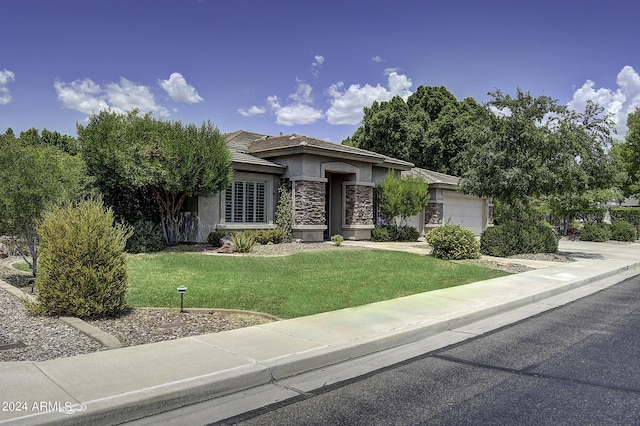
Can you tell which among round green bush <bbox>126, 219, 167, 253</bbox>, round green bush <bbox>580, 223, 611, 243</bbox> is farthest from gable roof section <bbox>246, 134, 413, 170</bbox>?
round green bush <bbox>580, 223, 611, 243</bbox>

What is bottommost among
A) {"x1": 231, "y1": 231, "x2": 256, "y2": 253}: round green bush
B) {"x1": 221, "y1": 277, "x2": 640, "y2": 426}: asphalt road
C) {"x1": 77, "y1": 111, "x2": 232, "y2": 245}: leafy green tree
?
{"x1": 221, "y1": 277, "x2": 640, "y2": 426}: asphalt road

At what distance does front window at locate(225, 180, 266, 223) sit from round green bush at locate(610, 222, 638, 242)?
75.3 ft

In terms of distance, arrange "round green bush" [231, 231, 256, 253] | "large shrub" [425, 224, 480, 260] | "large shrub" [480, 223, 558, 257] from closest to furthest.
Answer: "large shrub" [425, 224, 480, 260] → "round green bush" [231, 231, 256, 253] → "large shrub" [480, 223, 558, 257]

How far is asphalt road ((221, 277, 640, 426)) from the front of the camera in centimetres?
466

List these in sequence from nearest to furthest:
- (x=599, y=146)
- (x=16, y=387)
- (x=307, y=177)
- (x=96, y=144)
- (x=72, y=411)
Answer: (x=72, y=411), (x=16, y=387), (x=96, y=144), (x=599, y=146), (x=307, y=177)

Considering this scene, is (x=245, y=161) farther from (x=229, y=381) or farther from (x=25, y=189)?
(x=229, y=381)

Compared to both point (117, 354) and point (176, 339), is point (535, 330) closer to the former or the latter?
point (176, 339)

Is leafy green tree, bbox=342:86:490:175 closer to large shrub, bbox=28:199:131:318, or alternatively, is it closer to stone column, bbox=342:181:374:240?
stone column, bbox=342:181:374:240

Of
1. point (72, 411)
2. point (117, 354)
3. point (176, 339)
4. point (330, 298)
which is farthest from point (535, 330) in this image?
point (72, 411)

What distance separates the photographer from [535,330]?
822 cm

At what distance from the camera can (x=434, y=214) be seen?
1141 inches

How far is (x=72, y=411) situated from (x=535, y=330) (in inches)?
266

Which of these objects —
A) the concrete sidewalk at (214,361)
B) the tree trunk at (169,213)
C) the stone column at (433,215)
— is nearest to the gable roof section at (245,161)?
the tree trunk at (169,213)

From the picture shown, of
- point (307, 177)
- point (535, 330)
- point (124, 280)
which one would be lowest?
point (535, 330)
